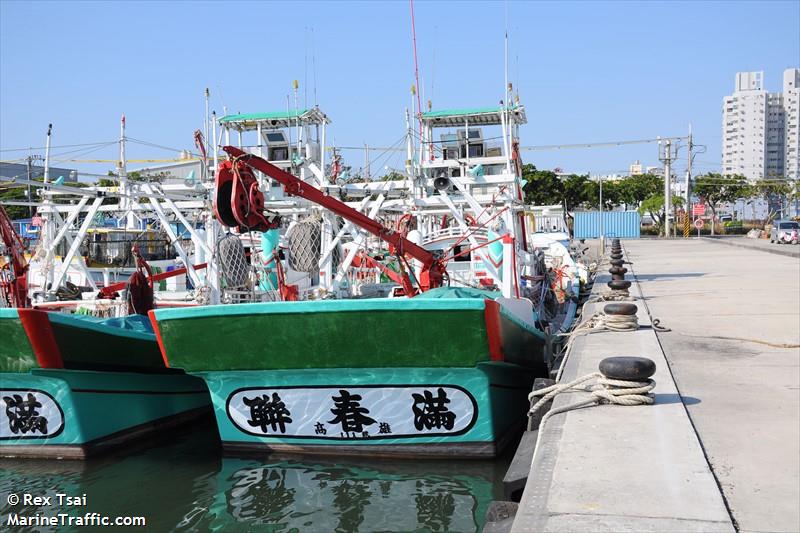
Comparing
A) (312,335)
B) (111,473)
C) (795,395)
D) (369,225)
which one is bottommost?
(111,473)

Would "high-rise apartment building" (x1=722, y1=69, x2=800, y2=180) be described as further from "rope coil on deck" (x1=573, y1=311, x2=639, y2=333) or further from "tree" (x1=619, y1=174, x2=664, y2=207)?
"rope coil on deck" (x1=573, y1=311, x2=639, y2=333)

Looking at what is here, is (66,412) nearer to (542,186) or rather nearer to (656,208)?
(542,186)

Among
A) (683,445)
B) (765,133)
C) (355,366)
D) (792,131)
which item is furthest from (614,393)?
(792,131)

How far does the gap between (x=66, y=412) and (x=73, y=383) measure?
399mm

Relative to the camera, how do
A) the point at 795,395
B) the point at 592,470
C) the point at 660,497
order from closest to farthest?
the point at 660,497, the point at 592,470, the point at 795,395

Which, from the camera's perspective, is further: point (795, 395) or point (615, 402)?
point (795, 395)

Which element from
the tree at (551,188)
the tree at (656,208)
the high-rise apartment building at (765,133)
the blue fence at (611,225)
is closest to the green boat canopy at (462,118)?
the blue fence at (611,225)

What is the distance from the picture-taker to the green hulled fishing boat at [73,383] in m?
8.45

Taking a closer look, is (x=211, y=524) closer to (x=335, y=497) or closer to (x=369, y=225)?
(x=335, y=497)

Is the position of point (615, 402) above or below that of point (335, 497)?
above

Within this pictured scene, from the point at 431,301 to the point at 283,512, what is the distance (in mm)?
2417

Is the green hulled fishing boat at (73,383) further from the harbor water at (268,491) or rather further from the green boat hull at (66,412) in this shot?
the harbor water at (268,491)

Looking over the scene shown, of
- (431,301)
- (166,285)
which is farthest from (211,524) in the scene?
(166,285)

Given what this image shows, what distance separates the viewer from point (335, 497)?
7.43 metres
